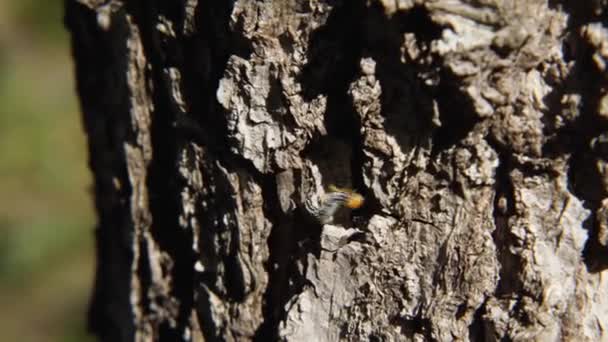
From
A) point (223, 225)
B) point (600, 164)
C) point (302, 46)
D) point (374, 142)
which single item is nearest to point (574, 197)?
point (600, 164)

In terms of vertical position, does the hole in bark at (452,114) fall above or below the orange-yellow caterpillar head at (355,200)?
above

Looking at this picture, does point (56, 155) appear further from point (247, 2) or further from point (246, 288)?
point (247, 2)

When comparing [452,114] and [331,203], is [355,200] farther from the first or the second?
[452,114]

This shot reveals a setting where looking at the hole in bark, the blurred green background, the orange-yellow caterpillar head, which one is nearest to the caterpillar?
the orange-yellow caterpillar head

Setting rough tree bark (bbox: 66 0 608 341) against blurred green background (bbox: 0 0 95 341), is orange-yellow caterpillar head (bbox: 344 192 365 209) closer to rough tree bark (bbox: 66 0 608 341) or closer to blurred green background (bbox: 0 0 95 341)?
rough tree bark (bbox: 66 0 608 341)

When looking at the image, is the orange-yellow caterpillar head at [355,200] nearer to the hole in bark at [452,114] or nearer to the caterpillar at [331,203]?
the caterpillar at [331,203]

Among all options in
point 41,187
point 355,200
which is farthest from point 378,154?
point 41,187

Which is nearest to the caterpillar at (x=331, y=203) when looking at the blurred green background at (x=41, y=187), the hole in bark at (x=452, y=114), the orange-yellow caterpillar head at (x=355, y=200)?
the orange-yellow caterpillar head at (x=355, y=200)

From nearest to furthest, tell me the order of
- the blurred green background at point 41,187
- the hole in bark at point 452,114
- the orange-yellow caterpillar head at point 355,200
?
the hole in bark at point 452,114
the orange-yellow caterpillar head at point 355,200
the blurred green background at point 41,187
